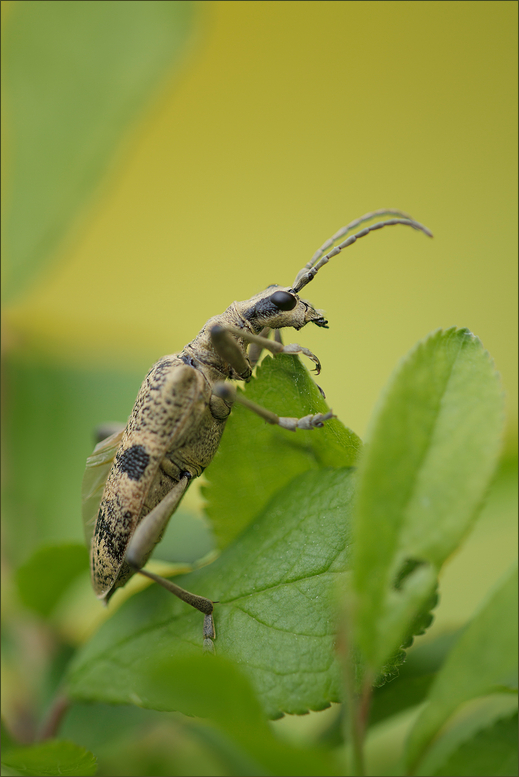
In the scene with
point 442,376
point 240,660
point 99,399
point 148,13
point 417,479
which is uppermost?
point 148,13

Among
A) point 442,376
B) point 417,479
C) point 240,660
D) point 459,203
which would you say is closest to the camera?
point 417,479

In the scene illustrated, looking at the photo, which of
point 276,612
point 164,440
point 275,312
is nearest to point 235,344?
point 275,312

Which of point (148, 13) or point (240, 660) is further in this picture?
point (148, 13)

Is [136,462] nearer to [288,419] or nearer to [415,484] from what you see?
[288,419]

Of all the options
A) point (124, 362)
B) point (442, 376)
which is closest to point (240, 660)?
point (442, 376)

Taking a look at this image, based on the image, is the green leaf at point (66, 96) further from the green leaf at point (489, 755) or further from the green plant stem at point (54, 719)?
the green leaf at point (489, 755)

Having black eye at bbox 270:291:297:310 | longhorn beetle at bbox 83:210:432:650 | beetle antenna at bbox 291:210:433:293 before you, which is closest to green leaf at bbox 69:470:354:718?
longhorn beetle at bbox 83:210:432:650

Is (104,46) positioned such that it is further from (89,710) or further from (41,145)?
(89,710)
